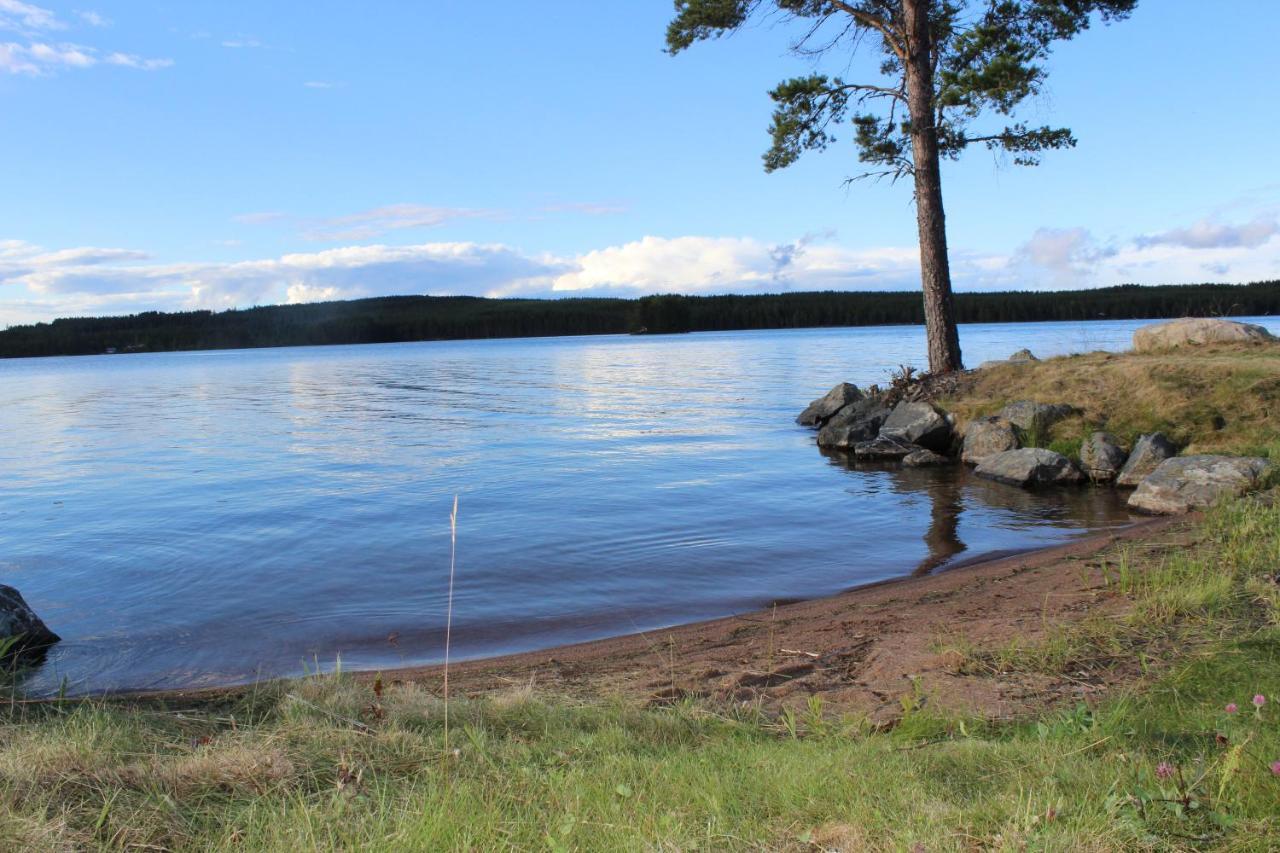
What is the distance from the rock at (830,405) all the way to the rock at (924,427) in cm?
359

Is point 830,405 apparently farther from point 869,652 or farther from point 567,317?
point 567,317

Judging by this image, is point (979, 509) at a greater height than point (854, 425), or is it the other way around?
point (854, 425)

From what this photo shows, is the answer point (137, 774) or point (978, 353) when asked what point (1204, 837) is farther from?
point (978, 353)

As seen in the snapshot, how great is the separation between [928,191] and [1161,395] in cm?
660

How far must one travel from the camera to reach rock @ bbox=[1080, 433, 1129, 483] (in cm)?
1291

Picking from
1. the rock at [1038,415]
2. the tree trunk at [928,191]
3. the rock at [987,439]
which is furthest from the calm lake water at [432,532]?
the tree trunk at [928,191]

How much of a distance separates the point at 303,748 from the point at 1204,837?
128 inches

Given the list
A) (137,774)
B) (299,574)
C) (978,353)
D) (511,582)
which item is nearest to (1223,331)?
(511,582)

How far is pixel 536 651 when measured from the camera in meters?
7.19

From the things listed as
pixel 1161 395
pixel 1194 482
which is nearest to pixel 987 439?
pixel 1161 395

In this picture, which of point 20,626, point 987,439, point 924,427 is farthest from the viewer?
point 924,427

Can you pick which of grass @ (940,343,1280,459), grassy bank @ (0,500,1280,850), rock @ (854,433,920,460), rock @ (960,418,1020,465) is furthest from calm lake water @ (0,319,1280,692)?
grassy bank @ (0,500,1280,850)

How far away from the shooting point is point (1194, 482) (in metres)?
10.7

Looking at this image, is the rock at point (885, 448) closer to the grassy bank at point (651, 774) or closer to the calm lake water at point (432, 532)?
the calm lake water at point (432, 532)
